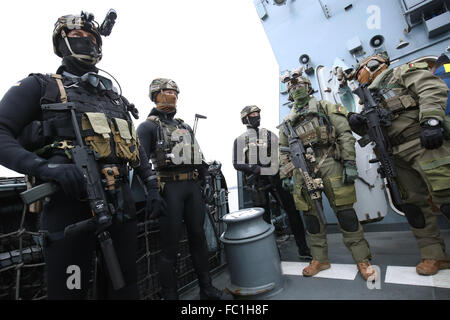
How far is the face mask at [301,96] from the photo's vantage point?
2.61 metres

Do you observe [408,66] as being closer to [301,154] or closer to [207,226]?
[301,154]

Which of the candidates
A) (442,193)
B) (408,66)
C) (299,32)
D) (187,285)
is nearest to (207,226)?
(187,285)

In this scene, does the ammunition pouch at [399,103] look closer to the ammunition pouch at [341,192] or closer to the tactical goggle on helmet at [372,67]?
the tactical goggle on helmet at [372,67]

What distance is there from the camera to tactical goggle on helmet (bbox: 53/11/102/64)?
53.4 inches

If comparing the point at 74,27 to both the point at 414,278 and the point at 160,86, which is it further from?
the point at 414,278

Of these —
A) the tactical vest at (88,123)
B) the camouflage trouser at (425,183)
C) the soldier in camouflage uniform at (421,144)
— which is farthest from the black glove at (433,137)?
the tactical vest at (88,123)

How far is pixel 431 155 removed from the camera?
6.05 ft

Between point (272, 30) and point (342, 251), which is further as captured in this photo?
point (272, 30)

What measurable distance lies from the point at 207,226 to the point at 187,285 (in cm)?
68

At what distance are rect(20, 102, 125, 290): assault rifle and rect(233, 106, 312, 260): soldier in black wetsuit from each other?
218cm

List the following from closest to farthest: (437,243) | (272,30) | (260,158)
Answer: (437,243)
(260,158)
(272,30)

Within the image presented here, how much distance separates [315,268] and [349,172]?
1.16 m

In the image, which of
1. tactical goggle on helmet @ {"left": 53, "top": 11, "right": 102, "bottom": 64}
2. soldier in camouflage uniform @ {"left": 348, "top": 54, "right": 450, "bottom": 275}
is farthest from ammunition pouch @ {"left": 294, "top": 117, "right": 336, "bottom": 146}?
tactical goggle on helmet @ {"left": 53, "top": 11, "right": 102, "bottom": 64}

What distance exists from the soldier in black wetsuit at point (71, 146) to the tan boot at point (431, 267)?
8.16 feet
